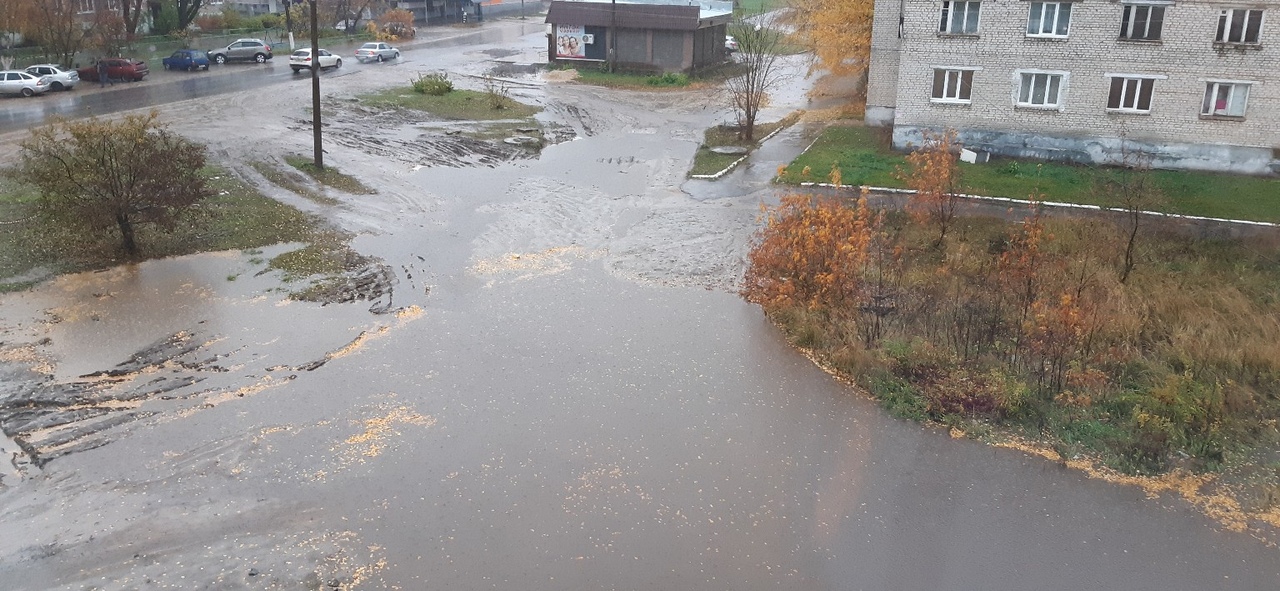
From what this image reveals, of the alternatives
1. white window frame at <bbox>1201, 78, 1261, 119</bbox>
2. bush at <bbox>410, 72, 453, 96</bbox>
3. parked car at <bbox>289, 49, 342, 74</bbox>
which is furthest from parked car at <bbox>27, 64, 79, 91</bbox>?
white window frame at <bbox>1201, 78, 1261, 119</bbox>

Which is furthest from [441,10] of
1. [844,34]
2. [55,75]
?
[844,34]

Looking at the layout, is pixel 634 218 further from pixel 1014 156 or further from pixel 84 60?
pixel 84 60

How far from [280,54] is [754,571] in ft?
158

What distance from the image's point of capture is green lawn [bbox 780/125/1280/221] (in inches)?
868

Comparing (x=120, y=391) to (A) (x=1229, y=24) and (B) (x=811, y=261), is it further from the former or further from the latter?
(A) (x=1229, y=24)

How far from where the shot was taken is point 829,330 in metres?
15.3

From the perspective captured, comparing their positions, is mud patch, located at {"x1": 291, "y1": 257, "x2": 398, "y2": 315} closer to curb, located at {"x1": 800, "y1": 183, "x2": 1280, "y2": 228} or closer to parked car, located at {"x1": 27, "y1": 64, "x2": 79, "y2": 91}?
curb, located at {"x1": 800, "y1": 183, "x2": 1280, "y2": 228}

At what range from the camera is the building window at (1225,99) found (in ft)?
80.4

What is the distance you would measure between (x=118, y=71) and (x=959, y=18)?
33637mm

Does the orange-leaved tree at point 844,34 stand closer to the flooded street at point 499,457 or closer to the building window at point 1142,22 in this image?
the building window at point 1142,22

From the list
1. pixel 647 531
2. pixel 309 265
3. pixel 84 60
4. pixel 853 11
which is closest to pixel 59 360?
pixel 309 265

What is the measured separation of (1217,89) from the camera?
81.0 ft

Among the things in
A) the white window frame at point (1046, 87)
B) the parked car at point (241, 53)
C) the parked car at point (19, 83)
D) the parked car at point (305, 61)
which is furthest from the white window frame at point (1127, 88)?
the parked car at point (241, 53)

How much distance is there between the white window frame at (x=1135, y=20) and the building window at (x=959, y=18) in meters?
3.77
